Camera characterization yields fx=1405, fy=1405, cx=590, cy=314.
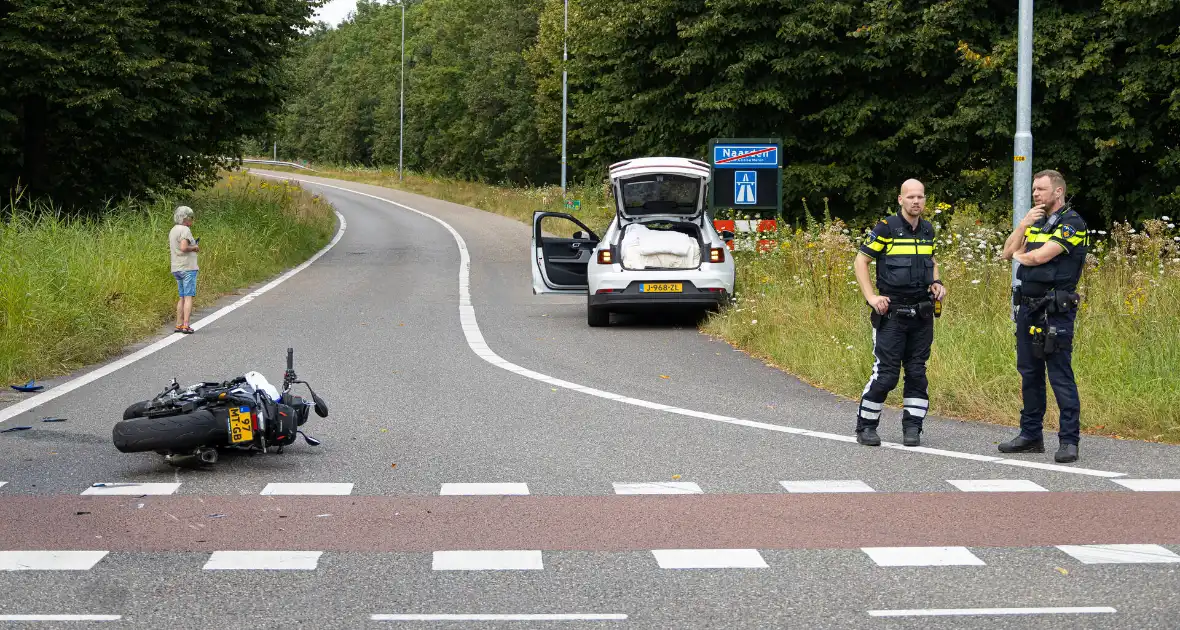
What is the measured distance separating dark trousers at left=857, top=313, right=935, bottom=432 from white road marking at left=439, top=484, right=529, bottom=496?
8.35ft

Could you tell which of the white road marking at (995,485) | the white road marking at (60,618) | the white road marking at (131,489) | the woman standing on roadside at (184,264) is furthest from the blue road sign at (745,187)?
the white road marking at (60,618)

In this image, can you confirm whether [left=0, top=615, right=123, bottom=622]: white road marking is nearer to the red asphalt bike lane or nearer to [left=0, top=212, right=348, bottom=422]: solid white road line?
the red asphalt bike lane

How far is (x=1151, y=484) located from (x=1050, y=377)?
114cm

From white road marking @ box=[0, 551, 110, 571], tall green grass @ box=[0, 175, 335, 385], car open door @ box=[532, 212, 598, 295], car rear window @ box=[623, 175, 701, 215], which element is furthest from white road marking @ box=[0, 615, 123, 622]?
car rear window @ box=[623, 175, 701, 215]

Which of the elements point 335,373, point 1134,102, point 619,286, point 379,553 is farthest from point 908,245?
point 1134,102

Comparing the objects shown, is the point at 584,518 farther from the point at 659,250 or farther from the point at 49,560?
the point at 659,250

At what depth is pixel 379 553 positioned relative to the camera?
618 centimetres

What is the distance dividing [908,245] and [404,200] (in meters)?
58.6

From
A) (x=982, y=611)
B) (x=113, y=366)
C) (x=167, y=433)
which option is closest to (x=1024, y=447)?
(x=982, y=611)

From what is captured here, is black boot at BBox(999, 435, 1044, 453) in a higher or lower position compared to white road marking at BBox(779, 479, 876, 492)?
higher

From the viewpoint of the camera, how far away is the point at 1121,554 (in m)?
6.12

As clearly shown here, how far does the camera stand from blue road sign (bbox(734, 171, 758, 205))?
2292 cm

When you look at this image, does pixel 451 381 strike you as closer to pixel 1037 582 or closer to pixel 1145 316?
pixel 1145 316

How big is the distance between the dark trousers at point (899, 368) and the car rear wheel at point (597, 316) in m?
8.34
